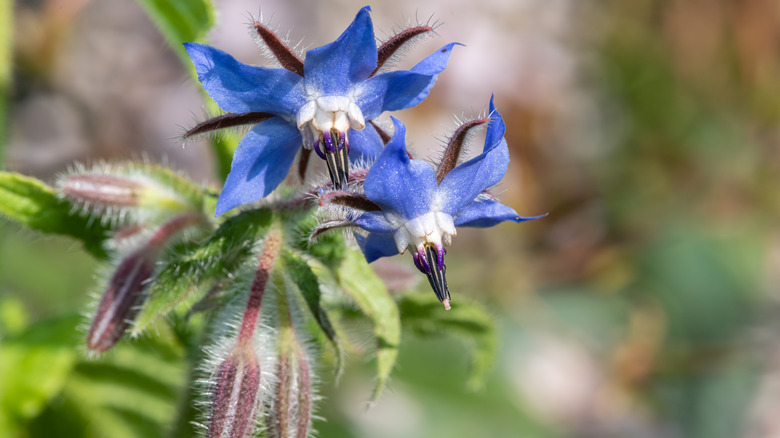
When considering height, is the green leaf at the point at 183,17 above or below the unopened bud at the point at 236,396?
above

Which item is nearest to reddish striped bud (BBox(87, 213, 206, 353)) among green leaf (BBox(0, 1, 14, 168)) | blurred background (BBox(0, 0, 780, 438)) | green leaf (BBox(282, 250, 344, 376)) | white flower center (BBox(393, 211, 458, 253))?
green leaf (BBox(282, 250, 344, 376))

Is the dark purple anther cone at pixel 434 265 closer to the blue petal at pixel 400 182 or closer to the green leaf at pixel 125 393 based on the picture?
the blue petal at pixel 400 182

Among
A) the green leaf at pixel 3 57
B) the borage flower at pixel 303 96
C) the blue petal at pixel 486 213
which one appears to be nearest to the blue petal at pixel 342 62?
the borage flower at pixel 303 96

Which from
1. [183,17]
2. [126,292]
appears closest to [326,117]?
[126,292]

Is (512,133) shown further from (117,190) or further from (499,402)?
(117,190)

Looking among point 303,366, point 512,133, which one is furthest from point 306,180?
point 512,133

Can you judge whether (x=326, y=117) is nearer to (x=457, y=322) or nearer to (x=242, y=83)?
(x=242, y=83)

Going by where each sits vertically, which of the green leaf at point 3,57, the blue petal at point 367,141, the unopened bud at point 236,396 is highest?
the green leaf at point 3,57
